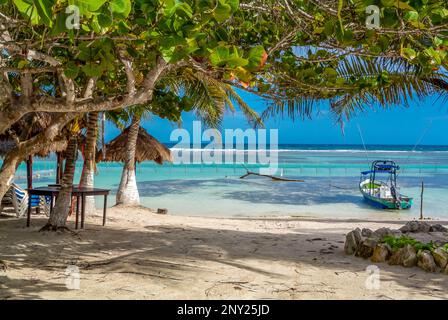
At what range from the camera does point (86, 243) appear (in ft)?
20.3

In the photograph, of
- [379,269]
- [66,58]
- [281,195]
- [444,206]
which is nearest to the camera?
[66,58]

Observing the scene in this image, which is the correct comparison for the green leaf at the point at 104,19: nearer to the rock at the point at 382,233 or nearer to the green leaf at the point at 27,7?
the green leaf at the point at 27,7

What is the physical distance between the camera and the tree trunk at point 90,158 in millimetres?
7719

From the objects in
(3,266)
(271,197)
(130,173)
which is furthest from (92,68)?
(271,197)

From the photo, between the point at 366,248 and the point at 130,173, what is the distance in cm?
757

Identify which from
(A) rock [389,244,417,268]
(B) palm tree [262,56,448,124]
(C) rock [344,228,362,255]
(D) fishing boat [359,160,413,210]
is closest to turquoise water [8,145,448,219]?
(D) fishing boat [359,160,413,210]

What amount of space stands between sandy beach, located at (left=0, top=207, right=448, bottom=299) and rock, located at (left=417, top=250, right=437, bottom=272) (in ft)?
0.34

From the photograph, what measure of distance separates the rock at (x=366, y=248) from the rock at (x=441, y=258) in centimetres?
72

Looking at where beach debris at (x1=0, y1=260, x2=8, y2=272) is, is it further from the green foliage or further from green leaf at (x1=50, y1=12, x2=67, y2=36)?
the green foliage

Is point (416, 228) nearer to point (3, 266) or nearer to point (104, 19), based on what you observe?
point (3, 266)

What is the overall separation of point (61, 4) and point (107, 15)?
0.25 m

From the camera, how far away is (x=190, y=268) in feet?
15.7
